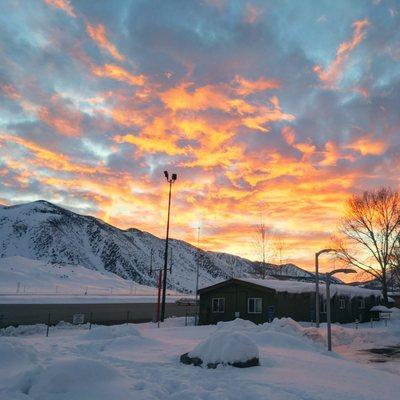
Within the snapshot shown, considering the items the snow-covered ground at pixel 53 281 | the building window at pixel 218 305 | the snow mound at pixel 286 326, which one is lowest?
the snow mound at pixel 286 326

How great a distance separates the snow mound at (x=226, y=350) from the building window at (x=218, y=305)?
2320cm

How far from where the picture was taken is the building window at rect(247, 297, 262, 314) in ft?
113

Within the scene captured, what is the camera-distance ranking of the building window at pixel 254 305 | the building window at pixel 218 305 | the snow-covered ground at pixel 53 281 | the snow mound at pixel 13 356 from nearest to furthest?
the snow mound at pixel 13 356
the building window at pixel 254 305
the building window at pixel 218 305
the snow-covered ground at pixel 53 281

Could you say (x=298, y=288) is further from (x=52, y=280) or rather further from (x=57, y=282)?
(x=52, y=280)

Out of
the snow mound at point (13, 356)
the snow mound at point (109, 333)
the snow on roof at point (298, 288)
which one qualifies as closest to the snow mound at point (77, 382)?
the snow mound at point (13, 356)

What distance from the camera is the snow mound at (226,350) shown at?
12234mm

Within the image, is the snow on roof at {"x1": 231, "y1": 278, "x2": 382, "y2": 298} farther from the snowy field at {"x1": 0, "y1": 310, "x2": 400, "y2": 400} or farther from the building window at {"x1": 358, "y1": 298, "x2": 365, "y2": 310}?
the snowy field at {"x1": 0, "y1": 310, "x2": 400, "y2": 400}

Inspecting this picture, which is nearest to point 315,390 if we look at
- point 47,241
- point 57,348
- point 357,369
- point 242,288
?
point 357,369

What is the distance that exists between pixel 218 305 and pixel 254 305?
3.22 meters

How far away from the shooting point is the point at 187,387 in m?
9.86

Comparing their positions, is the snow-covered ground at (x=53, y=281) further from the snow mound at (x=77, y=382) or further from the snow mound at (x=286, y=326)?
the snow mound at (x=77, y=382)

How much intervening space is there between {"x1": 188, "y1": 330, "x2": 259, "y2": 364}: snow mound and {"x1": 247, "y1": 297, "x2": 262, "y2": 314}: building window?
2182 centimetres

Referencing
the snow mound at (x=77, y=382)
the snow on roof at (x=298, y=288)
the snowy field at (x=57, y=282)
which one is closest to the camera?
the snow mound at (x=77, y=382)

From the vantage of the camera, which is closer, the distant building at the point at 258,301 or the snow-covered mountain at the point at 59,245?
the distant building at the point at 258,301
